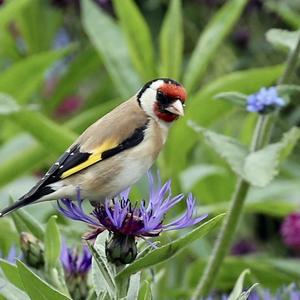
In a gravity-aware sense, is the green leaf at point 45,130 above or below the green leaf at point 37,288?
below

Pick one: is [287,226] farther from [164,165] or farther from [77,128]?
[77,128]

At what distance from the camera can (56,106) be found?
10.0 ft

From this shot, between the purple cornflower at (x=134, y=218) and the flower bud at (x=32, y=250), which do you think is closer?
the purple cornflower at (x=134, y=218)

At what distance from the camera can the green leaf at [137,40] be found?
2.37 metres

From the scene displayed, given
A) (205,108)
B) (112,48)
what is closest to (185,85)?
(205,108)

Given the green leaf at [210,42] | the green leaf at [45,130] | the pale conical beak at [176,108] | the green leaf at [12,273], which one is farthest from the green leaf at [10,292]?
the green leaf at [210,42]

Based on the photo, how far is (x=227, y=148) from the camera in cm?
180

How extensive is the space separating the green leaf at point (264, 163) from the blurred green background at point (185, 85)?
1.01 feet

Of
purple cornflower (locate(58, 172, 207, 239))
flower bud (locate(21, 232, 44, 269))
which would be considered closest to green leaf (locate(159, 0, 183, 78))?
flower bud (locate(21, 232, 44, 269))

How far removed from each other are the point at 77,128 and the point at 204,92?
491 millimetres

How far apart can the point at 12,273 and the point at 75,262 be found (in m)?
0.12

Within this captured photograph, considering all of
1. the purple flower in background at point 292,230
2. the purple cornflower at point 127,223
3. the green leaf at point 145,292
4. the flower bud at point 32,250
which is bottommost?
the purple flower in background at point 292,230

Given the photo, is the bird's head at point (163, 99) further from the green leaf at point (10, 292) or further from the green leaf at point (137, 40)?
the green leaf at point (137, 40)

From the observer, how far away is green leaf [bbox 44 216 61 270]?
1.26 meters
